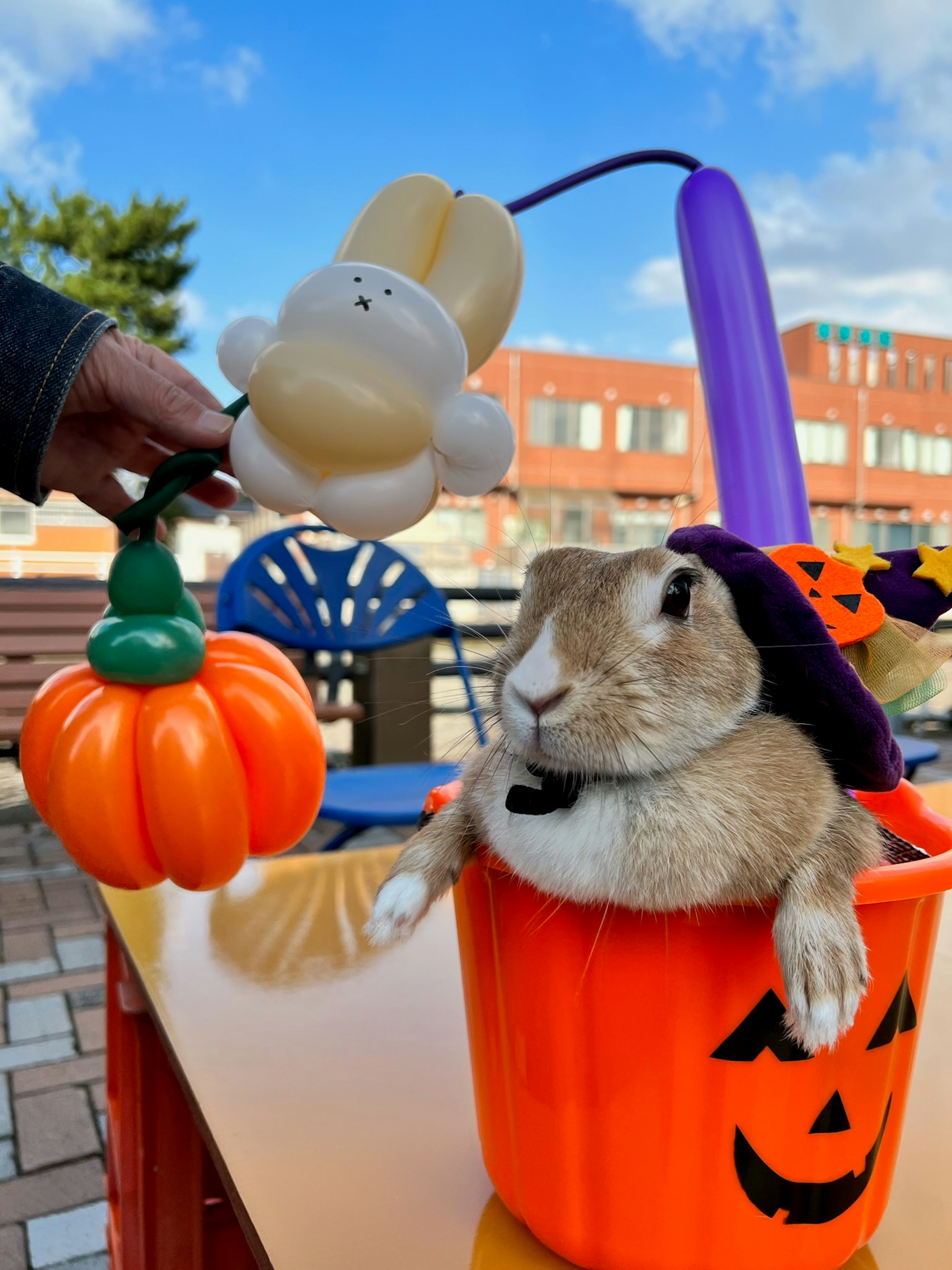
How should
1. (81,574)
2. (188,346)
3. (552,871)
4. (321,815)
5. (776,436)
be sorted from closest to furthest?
(552,871)
(776,436)
(321,815)
(81,574)
(188,346)

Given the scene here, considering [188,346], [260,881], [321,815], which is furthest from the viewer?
[188,346]

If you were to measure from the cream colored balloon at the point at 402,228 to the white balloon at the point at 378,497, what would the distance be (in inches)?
5.9

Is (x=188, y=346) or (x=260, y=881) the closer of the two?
(x=260, y=881)

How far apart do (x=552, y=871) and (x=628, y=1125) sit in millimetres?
121

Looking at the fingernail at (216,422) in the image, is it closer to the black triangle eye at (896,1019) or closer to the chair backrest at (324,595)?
the black triangle eye at (896,1019)

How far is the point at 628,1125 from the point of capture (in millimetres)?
399

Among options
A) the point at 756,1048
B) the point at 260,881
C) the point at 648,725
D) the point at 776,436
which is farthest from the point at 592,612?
the point at 260,881

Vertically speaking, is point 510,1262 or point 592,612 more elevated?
point 592,612

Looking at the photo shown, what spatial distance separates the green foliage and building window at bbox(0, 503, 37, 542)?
6272mm

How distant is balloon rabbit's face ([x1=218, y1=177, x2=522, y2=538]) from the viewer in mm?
550

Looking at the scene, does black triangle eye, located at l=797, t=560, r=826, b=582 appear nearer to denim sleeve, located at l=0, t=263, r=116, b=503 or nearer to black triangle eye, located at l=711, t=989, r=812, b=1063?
black triangle eye, located at l=711, t=989, r=812, b=1063

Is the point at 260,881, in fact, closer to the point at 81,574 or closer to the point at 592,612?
the point at 592,612

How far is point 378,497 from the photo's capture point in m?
0.60

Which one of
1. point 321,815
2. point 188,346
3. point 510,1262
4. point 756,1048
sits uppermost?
point 188,346
